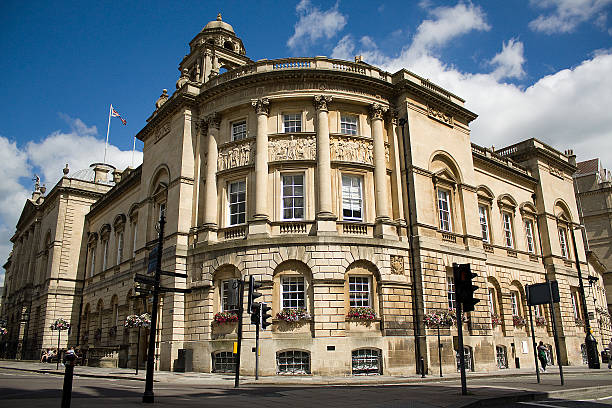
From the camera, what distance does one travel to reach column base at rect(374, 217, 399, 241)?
26.0 m

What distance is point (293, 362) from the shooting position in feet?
76.2

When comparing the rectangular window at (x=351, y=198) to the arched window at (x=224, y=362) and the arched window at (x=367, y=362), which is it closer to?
the arched window at (x=367, y=362)

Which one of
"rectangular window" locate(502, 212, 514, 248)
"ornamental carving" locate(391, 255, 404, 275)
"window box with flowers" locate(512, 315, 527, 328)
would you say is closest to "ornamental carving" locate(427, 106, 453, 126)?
→ "rectangular window" locate(502, 212, 514, 248)

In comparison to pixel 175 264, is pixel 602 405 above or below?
below

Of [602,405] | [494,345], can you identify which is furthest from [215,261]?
[602,405]

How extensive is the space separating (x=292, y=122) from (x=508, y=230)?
765 inches

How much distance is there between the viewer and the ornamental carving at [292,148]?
26594 mm

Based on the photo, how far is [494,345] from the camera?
94.3 ft

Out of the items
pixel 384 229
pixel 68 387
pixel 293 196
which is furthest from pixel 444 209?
pixel 68 387

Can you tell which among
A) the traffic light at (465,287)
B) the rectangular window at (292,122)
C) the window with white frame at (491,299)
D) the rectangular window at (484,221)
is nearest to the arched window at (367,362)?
the traffic light at (465,287)

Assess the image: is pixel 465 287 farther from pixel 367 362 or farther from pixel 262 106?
pixel 262 106

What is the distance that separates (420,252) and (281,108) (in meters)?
11.2

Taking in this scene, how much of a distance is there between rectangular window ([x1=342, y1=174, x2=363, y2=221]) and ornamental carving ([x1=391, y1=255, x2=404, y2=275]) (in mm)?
2793

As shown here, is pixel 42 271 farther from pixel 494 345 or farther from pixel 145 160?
pixel 494 345
